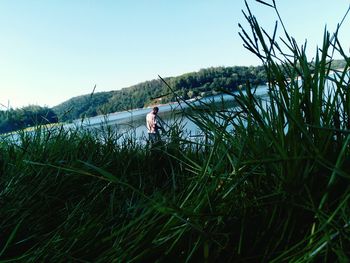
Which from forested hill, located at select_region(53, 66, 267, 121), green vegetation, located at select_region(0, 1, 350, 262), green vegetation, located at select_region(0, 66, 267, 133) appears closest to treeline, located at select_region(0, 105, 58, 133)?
green vegetation, located at select_region(0, 66, 267, 133)

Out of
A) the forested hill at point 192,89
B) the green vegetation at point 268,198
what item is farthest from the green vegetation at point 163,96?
the green vegetation at point 268,198

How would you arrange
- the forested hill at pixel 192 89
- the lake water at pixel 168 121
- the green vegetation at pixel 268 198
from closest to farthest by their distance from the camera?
the green vegetation at pixel 268 198, the forested hill at pixel 192 89, the lake water at pixel 168 121

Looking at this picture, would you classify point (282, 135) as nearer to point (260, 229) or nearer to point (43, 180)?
point (260, 229)

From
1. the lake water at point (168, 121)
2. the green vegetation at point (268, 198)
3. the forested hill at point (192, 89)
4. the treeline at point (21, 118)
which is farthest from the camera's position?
the treeline at point (21, 118)

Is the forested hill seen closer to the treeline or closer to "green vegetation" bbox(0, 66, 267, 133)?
"green vegetation" bbox(0, 66, 267, 133)

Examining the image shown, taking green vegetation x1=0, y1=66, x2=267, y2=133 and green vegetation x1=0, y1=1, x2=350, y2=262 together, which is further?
green vegetation x1=0, y1=66, x2=267, y2=133

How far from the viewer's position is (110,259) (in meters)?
0.61

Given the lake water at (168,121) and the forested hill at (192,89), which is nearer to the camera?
the forested hill at (192,89)

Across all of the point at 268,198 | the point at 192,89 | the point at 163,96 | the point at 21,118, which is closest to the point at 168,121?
the point at 21,118

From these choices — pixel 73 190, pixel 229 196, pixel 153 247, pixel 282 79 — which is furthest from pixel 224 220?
pixel 73 190

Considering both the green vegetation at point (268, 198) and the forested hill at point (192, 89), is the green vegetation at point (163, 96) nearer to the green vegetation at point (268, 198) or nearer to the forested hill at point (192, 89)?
the forested hill at point (192, 89)

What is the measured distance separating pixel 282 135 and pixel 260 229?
0.76 ft

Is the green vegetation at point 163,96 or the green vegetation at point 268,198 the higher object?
the green vegetation at point 163,96

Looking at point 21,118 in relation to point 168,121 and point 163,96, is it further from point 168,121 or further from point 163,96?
point 163,96
